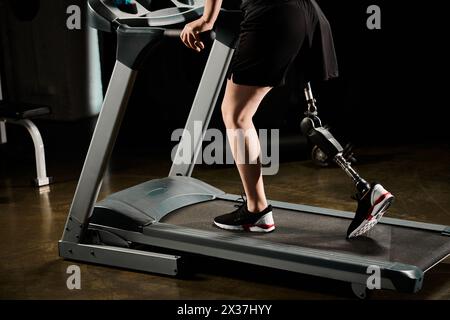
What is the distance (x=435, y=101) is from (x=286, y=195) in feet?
8.36

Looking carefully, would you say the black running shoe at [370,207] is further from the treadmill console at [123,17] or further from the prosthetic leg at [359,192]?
the treadmill console at [123,17]

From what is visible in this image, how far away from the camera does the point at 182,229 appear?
3.74 m

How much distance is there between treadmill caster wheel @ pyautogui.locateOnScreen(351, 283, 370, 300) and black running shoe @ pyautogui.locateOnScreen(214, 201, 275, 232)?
587mm

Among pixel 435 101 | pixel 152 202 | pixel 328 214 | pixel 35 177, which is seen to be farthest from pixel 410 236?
pixel 435 101

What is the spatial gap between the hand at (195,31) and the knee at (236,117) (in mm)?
321

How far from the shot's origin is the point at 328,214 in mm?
4012

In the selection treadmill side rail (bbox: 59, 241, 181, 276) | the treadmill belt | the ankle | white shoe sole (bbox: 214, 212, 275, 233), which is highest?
the ankle

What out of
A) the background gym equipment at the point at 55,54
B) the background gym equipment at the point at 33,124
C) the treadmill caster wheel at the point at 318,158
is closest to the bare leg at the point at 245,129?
the treadmill caster wheel at the point at 318,158

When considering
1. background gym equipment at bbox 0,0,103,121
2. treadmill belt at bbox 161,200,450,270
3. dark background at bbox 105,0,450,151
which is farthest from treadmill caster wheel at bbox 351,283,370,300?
background gym equipment at bbox 0,0,103,121

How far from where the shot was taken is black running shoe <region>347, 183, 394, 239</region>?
3.49m

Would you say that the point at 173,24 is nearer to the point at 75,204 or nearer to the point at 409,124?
the point at 75,204

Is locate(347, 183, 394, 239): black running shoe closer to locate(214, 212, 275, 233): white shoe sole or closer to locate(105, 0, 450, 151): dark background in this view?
locate(214, 212, 275, 233): white shoe sole

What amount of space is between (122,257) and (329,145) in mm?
1028

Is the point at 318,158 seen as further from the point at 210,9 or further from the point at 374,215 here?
the point at 210,9
